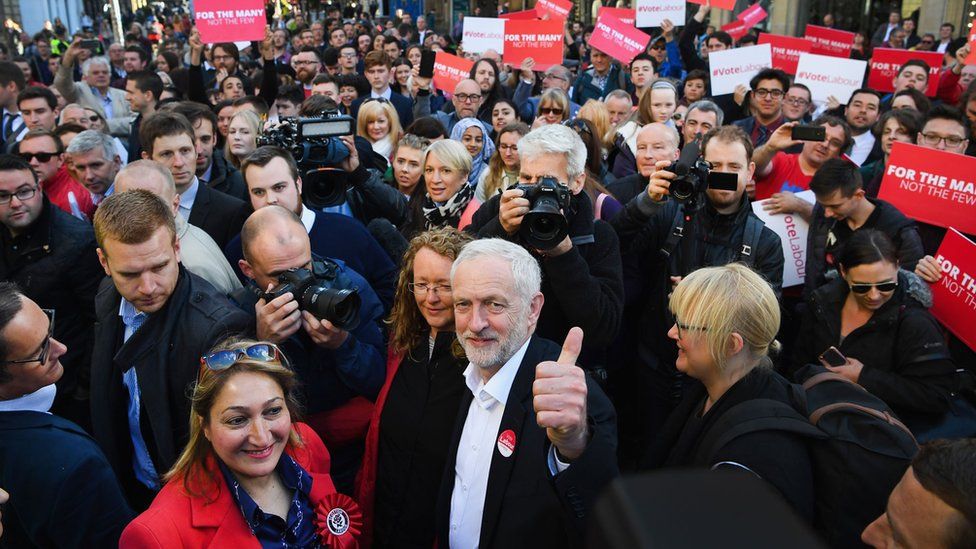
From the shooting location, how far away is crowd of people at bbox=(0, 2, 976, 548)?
2.03m

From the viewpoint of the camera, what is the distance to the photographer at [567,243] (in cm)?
280

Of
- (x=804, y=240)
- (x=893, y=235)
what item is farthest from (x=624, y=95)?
(x=893, y=235)

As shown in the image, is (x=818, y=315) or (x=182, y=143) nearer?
(x=818, y=315)

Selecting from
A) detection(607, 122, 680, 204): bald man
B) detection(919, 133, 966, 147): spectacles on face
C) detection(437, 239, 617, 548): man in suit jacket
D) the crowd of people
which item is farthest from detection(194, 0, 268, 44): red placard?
detection(437, 239, 617, 548): man in suit jacket

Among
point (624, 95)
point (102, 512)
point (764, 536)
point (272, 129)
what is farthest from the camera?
point (624, 95)

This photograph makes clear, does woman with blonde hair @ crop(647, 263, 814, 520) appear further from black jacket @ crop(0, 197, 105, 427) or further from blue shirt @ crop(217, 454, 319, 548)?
black jacket @ crop(0, 197, 105, 427)

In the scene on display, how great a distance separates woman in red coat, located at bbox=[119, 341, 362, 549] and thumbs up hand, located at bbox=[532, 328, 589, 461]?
810mm

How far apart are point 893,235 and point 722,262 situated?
1.03 metres

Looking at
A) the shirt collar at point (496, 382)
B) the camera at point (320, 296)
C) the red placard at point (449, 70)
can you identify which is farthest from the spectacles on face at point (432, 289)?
the red placard at point (449, 70)

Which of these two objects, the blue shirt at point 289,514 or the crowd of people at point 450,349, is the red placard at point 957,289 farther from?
the blue shirt at point 289,514

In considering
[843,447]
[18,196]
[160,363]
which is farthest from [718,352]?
[18,196]

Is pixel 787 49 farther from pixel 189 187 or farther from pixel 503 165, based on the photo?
pixel 189 187

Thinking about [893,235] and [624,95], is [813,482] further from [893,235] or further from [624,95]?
[624,95]

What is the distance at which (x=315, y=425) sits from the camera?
2.93 meters
